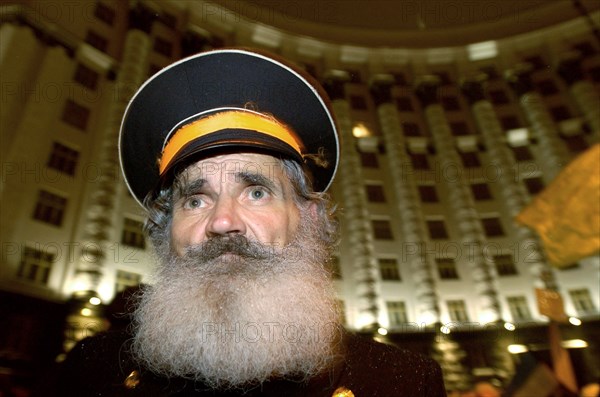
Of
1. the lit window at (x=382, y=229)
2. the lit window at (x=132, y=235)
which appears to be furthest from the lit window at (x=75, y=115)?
the lit window at (x=382, y=229)

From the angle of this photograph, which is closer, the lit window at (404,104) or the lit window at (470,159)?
the lit window at (470,159)

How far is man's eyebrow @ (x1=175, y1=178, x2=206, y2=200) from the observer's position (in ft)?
5.80

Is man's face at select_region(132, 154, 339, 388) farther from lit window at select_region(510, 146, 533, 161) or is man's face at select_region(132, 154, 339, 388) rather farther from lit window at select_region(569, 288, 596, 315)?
lit window at select_region(510, 146, 533, 161)

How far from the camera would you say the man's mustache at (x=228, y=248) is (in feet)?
5.25

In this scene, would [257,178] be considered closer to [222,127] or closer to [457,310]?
[222,127]

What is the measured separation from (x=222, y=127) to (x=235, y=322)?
81 cm

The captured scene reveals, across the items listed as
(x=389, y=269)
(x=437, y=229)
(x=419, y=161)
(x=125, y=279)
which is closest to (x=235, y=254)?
(x=125, y=279)

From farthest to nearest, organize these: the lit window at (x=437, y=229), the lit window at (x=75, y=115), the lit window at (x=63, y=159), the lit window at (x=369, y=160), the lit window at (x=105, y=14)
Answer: the lit window at (x=369, y=160) → the lit window at (x=437, y=229) → the lit window at (x=105, y=14) → the lit window at (x=75, y=115) → the lit window at (x=63, y=159)

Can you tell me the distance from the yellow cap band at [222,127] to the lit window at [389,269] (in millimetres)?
21711

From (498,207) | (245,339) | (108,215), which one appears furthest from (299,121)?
(498,207)

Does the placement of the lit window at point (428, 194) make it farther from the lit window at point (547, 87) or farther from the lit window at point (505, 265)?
the lit window at point (547, 87)

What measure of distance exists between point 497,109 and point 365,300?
16465 mm

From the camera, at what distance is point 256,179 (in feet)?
5.82

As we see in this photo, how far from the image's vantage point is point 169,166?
1770 mm
